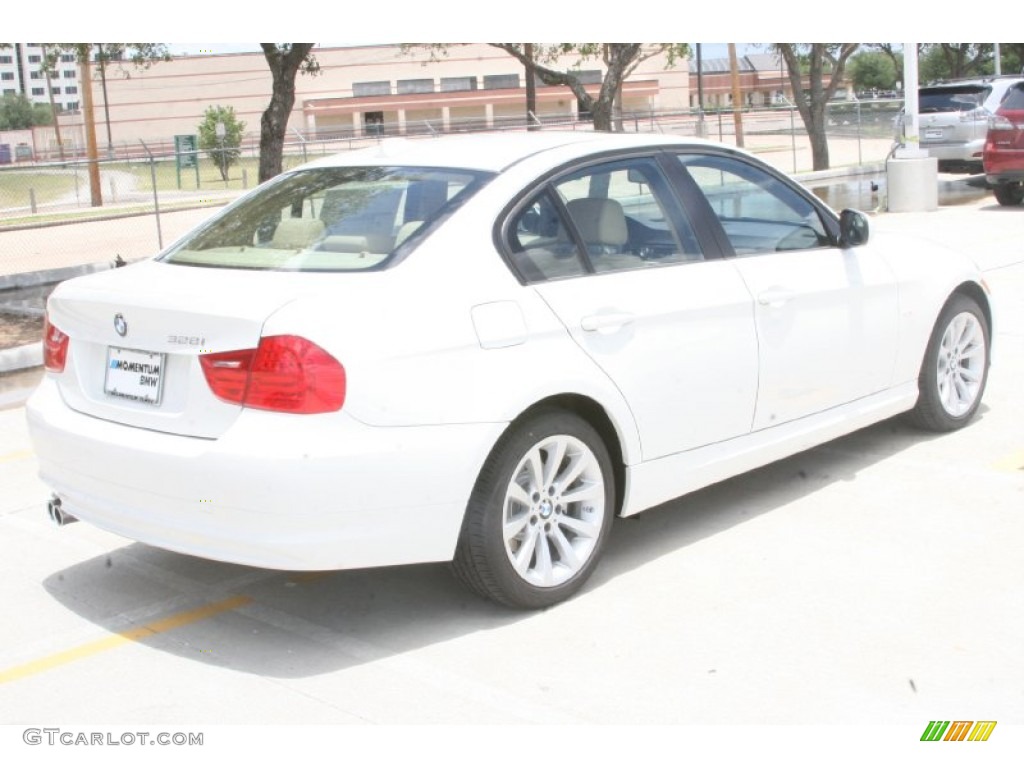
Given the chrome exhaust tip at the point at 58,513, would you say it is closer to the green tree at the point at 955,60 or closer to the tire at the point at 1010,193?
the tire at the point at 1010,193

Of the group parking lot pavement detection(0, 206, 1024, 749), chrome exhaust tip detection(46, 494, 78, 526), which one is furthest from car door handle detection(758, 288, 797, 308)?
chrome exhaust tip detection(46, 494, 78, 526)

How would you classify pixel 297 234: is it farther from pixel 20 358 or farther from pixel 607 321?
pixel 20 358

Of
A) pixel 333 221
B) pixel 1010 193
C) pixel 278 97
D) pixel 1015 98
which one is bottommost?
pixel 1010 193

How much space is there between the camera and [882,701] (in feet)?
12.7

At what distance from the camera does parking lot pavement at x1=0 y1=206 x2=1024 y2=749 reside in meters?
3.94

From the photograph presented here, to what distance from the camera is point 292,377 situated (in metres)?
4.03

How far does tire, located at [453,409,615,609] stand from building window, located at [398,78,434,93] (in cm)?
8686

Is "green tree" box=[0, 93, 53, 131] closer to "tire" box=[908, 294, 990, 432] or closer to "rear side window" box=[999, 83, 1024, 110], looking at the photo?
"rear side window" box=[999, 83, 1024, 110]

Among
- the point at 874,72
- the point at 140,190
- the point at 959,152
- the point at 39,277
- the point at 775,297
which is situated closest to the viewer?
the point at 775,297

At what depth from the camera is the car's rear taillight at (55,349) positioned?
15.6 feet

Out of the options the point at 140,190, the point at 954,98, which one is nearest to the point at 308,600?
the point at 954,98

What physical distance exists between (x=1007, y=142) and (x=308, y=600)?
15153 millimetres

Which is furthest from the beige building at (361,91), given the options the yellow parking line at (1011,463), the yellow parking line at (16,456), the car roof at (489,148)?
the car roof at (489,148)

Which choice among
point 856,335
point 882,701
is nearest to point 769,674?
point 882,701
